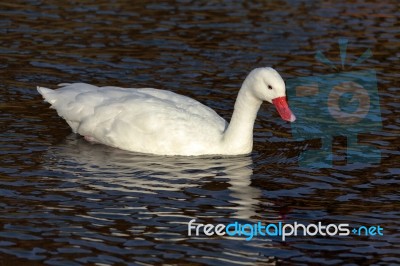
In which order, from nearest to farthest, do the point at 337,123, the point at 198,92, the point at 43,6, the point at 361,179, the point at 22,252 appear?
the point at 22,252
the point at 361,179
the point at 337,123
the point at 198,92
the point at 43,6

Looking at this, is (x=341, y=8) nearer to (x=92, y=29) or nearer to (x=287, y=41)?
(x=287, y=41)

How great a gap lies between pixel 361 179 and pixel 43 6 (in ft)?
31.3

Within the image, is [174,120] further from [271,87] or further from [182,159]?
[271,87]

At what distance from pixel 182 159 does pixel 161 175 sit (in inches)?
30.9

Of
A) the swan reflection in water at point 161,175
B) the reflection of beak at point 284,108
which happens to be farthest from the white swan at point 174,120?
the swan reflection in water at point 161,175

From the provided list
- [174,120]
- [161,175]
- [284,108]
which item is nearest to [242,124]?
[284,108]

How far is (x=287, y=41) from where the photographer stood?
723 inches

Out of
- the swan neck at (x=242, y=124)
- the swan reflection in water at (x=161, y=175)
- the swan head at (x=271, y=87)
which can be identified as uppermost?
the swan head at (x=271, y=87)

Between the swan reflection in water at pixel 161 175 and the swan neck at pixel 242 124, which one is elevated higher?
the swan neck at pixel 242 124

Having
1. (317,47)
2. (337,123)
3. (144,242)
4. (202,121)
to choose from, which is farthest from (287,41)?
(144,242)

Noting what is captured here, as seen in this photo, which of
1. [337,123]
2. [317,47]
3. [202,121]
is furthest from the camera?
[317,47]

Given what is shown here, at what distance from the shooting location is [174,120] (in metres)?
13.2

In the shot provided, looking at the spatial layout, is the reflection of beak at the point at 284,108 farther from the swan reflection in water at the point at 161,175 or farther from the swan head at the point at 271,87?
the swan reflection in water at the point at 161,175

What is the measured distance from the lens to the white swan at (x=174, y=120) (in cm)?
1293
